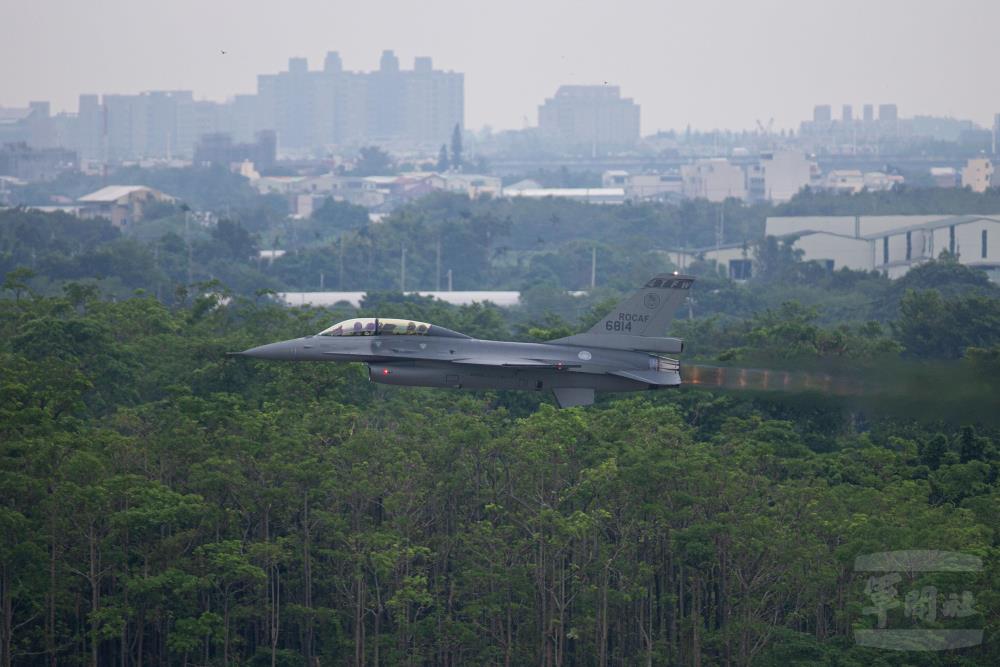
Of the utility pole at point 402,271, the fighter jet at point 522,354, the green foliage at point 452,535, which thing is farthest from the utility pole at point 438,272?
the fighter jet at point 522,354

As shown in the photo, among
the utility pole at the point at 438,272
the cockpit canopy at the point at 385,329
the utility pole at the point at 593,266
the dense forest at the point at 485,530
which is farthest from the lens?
the utility pole at the point at 438,272

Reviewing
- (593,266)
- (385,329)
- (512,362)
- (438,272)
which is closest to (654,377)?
(512,362)

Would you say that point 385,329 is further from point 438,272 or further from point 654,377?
point 438,272

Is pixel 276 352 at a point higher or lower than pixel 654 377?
higher

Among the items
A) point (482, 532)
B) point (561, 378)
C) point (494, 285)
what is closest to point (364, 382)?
point (482, 532)

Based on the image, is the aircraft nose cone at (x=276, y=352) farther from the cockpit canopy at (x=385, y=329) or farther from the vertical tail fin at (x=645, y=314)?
the vertical tail fin at (x=645, y=314)

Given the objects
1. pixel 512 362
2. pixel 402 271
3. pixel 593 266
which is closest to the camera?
pixel 512 362

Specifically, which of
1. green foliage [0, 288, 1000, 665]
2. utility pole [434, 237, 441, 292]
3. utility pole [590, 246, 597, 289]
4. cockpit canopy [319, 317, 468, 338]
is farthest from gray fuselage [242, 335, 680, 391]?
utility pole [434, 237, 441, 292]
